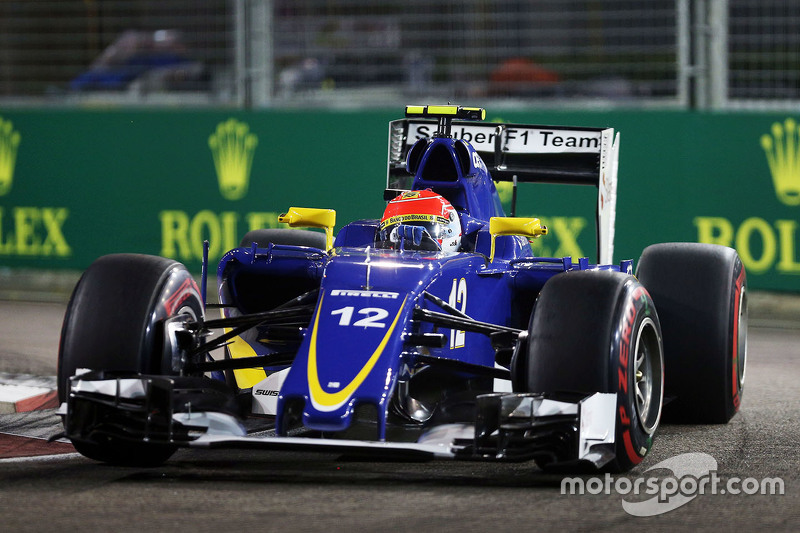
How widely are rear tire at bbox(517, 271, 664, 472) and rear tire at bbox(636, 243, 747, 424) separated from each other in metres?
1.32

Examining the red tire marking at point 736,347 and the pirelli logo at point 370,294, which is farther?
the red tire marking at point 736,347

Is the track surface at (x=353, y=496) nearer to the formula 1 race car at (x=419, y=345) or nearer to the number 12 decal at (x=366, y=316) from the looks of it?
the formula 1 race car at (x=419, y=345)

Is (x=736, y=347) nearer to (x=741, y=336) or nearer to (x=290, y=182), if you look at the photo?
(x=741, y=336)

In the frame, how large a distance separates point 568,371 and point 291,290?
2.05m

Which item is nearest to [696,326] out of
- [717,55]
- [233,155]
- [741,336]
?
[741,336]

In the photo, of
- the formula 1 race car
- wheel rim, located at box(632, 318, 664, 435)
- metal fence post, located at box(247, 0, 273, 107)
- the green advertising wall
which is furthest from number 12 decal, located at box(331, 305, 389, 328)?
metal fence post, located at box(247, 0, 273, 107)

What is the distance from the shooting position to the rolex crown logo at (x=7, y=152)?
44.8 ft

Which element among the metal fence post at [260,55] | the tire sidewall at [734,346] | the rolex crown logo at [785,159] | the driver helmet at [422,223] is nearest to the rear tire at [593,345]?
the driver helmet at [422,223]

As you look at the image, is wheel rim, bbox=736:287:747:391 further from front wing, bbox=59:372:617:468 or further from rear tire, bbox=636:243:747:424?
front wing, bbox=59:372:617:468

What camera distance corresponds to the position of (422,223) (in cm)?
705

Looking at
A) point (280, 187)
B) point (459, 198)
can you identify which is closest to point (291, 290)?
point (459, 198)

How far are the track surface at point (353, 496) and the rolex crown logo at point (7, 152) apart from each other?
7027 millimetres

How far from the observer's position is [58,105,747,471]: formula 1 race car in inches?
221

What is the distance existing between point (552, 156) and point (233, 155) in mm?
5348
